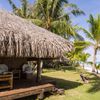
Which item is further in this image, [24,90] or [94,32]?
[94,32]

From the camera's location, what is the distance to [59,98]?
10.1 m

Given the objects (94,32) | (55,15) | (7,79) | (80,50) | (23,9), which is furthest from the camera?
(23,9)

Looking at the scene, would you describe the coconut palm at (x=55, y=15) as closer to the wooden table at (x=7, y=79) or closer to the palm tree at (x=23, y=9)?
the palm tree at (x=23, y=9)

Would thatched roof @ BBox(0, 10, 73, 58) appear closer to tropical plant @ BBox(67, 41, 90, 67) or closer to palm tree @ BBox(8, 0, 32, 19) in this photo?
tropical plant @ BBox(67, 41, 90, 67)

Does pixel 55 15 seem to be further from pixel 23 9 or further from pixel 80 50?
pixel 80 50

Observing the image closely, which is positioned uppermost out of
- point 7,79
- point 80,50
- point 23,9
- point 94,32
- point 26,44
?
point 23,9

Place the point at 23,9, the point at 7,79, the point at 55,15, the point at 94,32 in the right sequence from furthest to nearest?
the point at 23,9, the point at 55,15, the point at 94,32, the point at 7,79

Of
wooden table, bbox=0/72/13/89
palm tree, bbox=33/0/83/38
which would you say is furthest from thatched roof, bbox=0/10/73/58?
palm tree, bbox=33/0/83/38

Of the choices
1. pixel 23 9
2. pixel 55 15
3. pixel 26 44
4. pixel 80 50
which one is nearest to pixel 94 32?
pixel 80 50

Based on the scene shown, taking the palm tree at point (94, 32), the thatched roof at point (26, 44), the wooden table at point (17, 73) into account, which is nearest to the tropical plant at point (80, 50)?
the palm tree at point (94, 32)

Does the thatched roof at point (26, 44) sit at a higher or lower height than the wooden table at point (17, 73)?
higher

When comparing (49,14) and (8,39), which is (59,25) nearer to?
(49,14)

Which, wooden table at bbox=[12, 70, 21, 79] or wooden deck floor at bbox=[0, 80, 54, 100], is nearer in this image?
wooden deck floor at bbox=[0, 80, 54, 100]

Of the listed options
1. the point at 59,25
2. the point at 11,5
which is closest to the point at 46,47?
the point at 59,25
